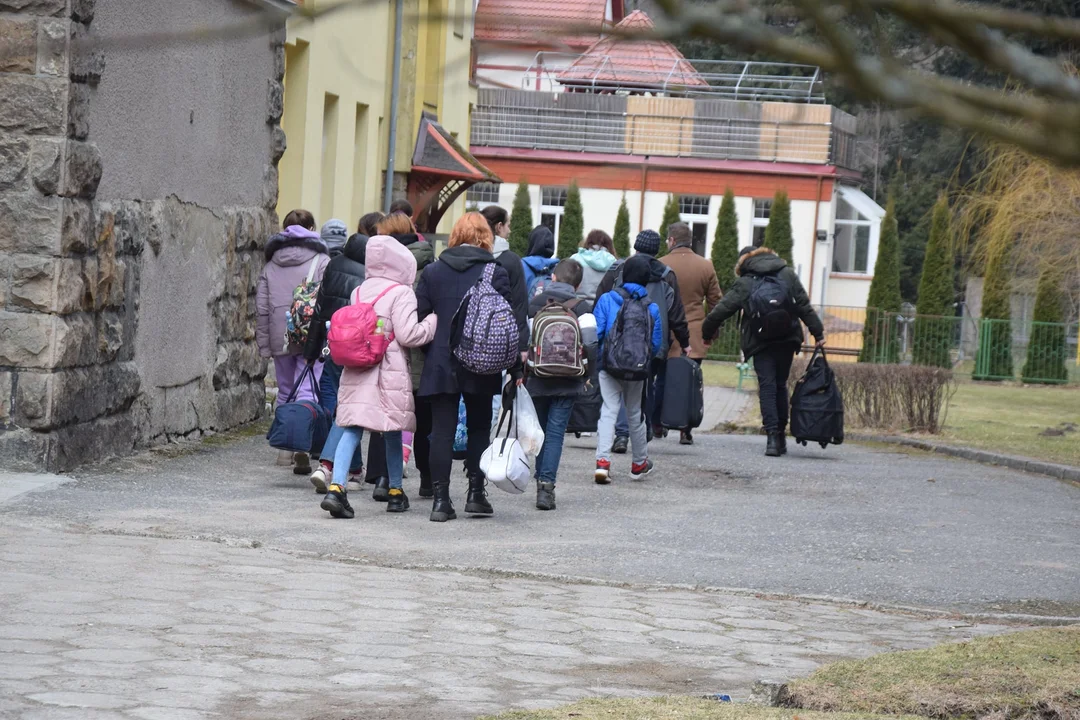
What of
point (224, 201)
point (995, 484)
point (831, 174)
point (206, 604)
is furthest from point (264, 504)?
point (831, 174)

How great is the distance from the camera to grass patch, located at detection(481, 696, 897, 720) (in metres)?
4.86

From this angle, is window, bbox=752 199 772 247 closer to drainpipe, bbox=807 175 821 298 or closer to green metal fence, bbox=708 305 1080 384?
drainpipe, bbox=807 175 821 298

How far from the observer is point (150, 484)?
395 inches

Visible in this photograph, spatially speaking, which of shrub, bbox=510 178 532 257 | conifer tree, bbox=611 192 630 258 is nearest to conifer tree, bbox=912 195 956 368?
conifer tree, bbox=611 192 630 258

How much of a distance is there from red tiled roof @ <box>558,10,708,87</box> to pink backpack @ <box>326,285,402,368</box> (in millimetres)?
3383

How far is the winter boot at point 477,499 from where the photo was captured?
9.77 m

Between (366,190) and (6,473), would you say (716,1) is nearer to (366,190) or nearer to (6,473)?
(6,473)

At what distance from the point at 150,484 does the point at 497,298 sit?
2.60m

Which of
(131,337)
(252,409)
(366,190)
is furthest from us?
(366,190)

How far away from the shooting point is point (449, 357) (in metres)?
9.34

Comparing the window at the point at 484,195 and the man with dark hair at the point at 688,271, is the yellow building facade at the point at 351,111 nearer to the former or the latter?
the man with dark hair at the point at 688,271

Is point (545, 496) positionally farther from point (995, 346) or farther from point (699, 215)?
point (699, 215)

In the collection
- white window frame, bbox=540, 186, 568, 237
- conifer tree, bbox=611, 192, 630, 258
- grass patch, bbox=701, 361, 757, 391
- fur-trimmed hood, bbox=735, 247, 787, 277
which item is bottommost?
grass patch, bbox=701, 361, 757, 391

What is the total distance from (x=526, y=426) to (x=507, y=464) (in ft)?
1.16
